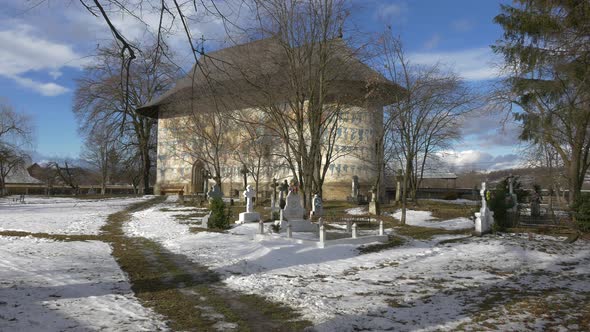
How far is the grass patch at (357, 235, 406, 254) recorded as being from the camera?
11.7 m

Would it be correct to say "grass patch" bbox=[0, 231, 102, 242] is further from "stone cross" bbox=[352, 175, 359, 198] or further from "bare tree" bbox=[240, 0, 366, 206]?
"stone cross" bbox=[352, 175, 359, 198]

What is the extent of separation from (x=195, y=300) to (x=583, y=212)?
13.2 metres

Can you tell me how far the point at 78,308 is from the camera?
5.55 metres

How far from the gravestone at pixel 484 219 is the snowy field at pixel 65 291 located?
11466 mm

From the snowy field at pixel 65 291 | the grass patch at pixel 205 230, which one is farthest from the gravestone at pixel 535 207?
the snowy field at pixel 65 291

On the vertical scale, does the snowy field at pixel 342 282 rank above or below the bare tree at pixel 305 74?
below

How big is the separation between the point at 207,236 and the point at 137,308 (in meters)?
7.28

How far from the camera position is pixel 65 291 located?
6371 mm

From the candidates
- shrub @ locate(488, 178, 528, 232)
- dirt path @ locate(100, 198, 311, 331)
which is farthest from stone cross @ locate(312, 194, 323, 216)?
dirt path @ locate(100, 198, 311, 331)

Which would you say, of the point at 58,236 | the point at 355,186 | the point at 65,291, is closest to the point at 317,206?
the point at 58,236

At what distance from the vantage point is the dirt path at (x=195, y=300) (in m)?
5.29

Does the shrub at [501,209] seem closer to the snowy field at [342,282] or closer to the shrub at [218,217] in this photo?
the snowy field at [342,282]

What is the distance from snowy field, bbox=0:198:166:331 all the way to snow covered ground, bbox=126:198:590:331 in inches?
77.6

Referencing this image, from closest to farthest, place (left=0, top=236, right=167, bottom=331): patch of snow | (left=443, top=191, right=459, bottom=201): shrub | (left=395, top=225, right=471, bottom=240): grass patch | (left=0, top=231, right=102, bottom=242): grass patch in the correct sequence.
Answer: (left=0, top=236, right=167, bottom=331): patch of snow
(left=0, top=231, right=102, bottom=242): grass patch
(left=395, top=225, right=471, bottom=240): grass patch
(left=443, top=191, right=459, bottom=201): shrub
